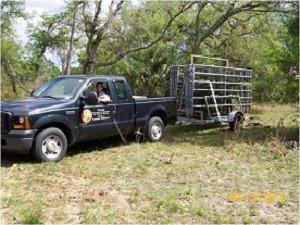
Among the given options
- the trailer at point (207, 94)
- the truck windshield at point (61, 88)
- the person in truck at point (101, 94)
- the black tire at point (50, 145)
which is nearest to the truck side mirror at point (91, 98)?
the truck windshield at point (61, 88)

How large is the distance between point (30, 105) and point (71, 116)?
87 cm

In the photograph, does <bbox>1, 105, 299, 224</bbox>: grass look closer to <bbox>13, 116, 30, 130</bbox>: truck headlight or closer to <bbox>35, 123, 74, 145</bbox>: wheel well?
<bbox>35, 123, 74, 145</bbox>: wheel well

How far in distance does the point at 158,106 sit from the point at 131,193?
4802 mm

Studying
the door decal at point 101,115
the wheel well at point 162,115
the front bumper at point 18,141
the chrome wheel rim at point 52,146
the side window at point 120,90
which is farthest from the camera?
the wheel well at point 162,115

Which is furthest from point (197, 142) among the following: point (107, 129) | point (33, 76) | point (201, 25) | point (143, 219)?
point (33, 76)

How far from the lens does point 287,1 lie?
42.7 feet

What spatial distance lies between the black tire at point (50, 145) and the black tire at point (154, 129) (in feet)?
8.92

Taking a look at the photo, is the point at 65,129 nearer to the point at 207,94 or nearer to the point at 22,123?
the point at 22,123

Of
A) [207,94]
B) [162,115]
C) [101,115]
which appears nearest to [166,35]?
[207,94]

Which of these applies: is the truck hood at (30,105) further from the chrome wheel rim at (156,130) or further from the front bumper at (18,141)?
the chrome wheel rim at (156,130)

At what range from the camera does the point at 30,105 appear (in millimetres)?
7512

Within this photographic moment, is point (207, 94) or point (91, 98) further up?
point (207, 94)

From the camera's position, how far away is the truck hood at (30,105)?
7.31 metres

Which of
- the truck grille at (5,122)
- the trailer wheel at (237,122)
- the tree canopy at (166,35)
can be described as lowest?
the trailer wheel at (237,122)
